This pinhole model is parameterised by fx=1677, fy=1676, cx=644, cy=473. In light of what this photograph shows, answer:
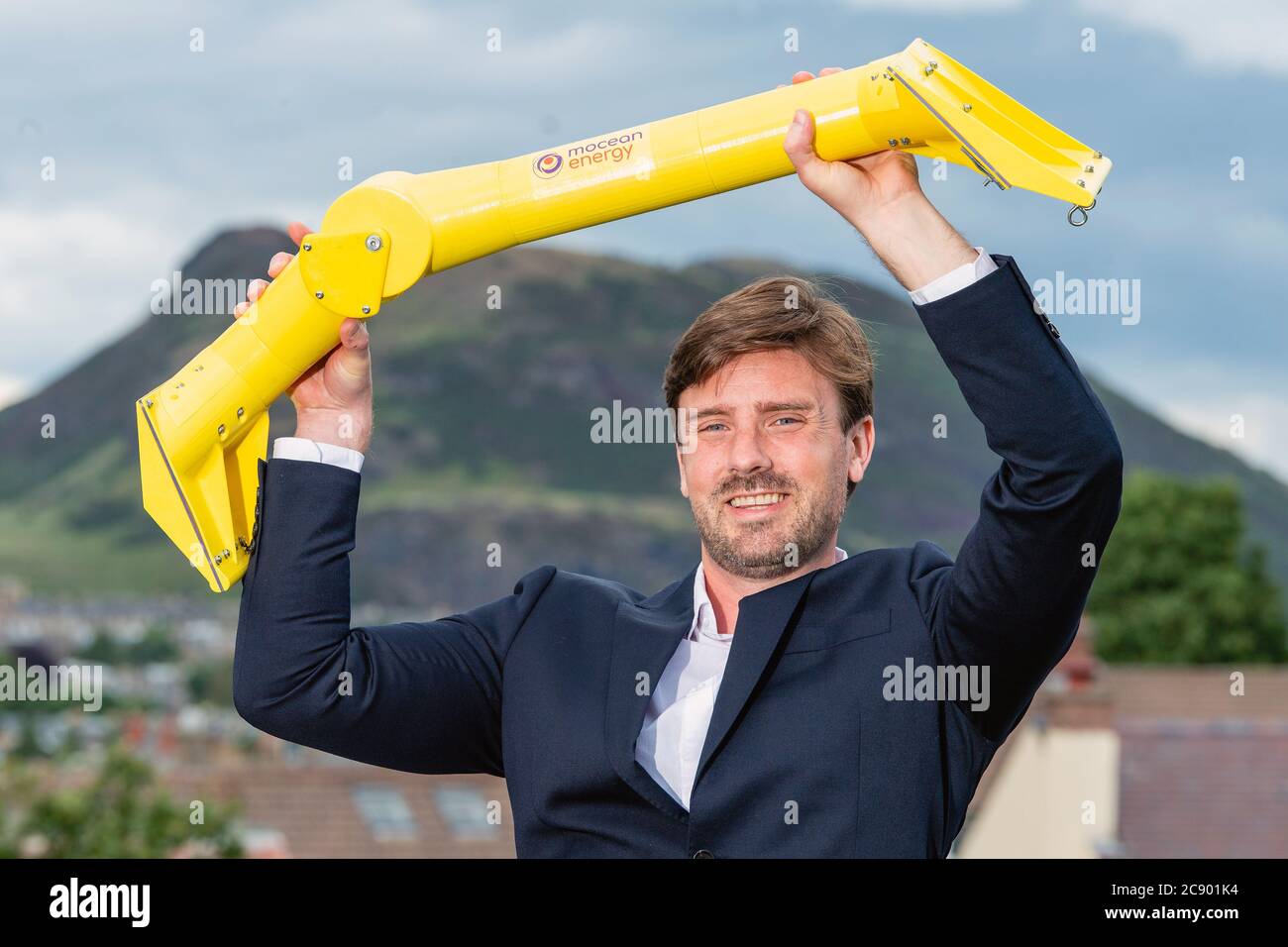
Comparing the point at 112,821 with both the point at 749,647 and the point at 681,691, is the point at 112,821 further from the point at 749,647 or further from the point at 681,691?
the point at 749,647

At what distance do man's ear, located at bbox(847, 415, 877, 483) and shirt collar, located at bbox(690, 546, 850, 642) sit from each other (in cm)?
19

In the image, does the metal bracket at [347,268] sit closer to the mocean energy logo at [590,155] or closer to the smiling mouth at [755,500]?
the mocean energy logo at [590,155]

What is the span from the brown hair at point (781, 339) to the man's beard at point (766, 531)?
23 centimetres

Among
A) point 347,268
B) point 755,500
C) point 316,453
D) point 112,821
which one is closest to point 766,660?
point 755,500

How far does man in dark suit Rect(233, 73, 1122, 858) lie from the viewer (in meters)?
3.38

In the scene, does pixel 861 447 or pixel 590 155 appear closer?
pixel 590 155

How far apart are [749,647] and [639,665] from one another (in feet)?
0.96

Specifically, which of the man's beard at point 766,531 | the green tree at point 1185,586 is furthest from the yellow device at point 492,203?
the green tree at point 1185,586

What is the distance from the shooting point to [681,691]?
3.82m

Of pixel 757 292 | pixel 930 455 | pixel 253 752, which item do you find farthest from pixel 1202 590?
pixel 930 455

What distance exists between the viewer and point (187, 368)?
13.0 feet

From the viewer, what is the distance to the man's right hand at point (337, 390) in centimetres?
387

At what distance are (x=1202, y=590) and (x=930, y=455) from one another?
11996 cm
